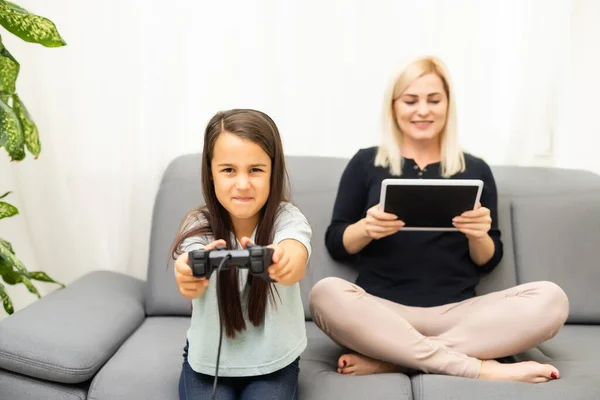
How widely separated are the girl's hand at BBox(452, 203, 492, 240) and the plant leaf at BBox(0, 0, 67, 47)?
100cm

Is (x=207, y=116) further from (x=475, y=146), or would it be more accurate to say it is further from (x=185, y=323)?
(x=475, y=146)

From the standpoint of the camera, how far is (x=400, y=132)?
169cm

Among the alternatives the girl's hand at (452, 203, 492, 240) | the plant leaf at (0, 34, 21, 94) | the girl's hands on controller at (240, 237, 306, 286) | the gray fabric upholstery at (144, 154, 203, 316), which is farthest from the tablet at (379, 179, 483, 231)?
the plant leaf at (0, 34, 21, 94)

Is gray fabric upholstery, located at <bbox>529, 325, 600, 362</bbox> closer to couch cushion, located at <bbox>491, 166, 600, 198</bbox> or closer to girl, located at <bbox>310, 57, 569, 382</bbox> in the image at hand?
girl, located at <bbox>310, 57, 569, 382</bbox>

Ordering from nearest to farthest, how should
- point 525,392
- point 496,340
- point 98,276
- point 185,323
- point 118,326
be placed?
point 525,392
point 496,340
point 118,326
point 185,323
point 98,276

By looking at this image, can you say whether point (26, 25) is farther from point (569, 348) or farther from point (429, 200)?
point (569, 348)

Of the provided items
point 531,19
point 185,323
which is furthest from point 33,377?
point 531,19

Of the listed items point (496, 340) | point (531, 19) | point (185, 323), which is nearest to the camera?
point (496, 340)

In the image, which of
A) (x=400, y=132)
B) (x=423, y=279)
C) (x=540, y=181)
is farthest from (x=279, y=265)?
(x=540, y=181)

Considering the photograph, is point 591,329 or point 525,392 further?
point 591,329

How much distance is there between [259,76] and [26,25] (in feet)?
2.55

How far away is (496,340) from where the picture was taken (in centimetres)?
139

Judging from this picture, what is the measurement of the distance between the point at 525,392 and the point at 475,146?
0.95 metres

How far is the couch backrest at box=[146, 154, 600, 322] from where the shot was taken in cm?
172
